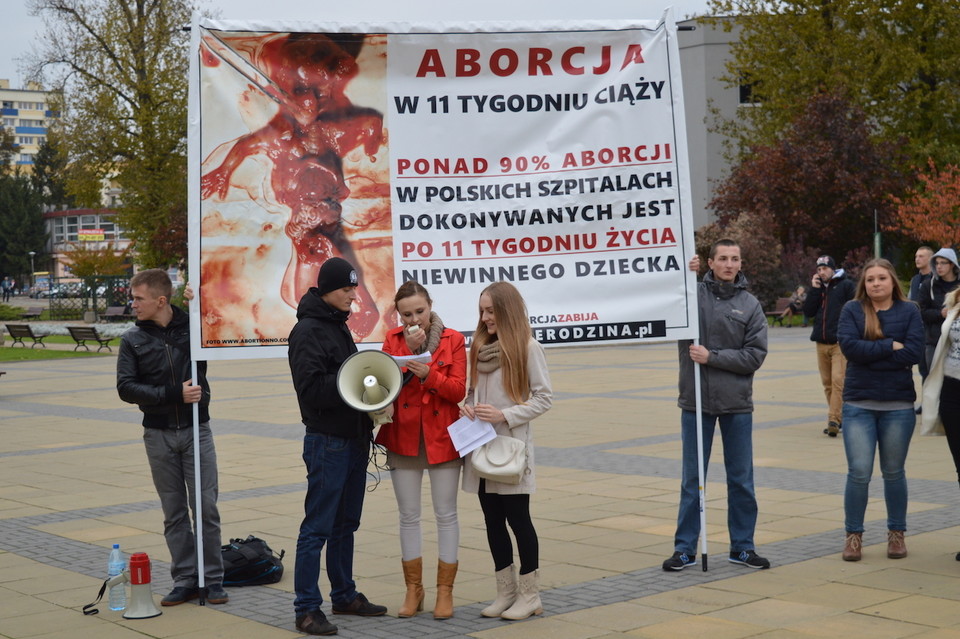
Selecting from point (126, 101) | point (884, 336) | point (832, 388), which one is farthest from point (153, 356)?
point (126, 101)

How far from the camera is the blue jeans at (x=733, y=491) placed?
6738 mm

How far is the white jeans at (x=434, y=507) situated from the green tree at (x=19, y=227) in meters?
110

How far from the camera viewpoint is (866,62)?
4034 cm

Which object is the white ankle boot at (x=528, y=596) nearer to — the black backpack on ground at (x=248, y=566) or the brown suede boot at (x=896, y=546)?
the black backpack on ground at (x=248, y=566)

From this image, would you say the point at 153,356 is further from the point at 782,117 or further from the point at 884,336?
the point at 782,117

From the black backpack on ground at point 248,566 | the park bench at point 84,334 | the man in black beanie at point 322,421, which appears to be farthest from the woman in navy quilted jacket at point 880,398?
the park bench at point 84,334

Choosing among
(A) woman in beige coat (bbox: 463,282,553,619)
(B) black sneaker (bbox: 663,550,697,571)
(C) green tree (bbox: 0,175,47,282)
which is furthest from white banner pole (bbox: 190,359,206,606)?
(C) green tree (bbox: 0,175,47,282)

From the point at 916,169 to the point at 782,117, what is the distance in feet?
17.2

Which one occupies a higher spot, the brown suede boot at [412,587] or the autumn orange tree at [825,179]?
the autumn orange tree at [825,179]

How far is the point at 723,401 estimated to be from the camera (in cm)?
672

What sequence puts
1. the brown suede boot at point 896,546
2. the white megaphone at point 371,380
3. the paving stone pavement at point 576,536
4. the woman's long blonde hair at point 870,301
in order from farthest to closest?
the woman's long blonde hair at point 870,301
the brown suede boot at point 896,546
the paving stone pavement at point 576,536
the white megaphone at point 371,380

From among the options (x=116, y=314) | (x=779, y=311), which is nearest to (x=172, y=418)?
(x=779, y=311)

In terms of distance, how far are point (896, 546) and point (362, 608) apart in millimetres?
3174

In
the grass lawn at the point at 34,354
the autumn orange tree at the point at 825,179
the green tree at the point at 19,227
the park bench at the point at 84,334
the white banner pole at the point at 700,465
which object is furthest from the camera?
the green tree at the point at 19,227
